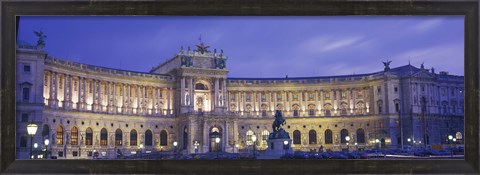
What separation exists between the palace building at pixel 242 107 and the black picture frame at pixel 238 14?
5024 cm

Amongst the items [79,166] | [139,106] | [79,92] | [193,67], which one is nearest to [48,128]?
[79,92]

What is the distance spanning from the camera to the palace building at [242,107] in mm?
77812

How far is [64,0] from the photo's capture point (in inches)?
878

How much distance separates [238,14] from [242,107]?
7171 cm

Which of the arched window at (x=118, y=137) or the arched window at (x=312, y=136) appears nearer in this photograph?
the arched window at (x=118, y=137)

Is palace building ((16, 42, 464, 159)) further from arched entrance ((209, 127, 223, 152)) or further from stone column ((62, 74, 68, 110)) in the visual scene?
stone column ((62, 74, 68, 110))

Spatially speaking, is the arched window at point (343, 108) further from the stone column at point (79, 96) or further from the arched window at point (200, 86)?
the stone column at point (79, 96)

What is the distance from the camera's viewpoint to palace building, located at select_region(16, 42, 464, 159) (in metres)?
77.8

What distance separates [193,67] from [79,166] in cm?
6496

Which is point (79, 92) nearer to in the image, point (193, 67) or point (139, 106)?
point (139, 106)

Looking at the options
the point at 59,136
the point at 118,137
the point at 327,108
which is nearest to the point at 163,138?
the point at 118,137

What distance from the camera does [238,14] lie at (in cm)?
2241

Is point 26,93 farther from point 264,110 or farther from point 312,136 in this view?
point 312,136

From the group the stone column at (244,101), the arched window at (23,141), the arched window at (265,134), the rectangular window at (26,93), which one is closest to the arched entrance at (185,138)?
the stone column at (244,101)
